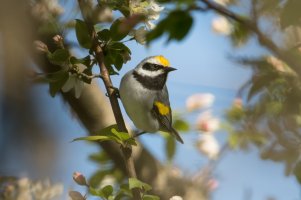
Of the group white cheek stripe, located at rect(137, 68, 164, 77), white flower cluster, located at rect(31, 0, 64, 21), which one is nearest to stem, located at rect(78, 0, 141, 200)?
white flower cluster, located at rect(31, 0, 64, 21)

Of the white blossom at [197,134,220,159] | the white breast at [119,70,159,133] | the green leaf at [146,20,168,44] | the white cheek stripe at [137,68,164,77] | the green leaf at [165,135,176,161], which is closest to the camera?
the green leaf at [146,20,168,44]

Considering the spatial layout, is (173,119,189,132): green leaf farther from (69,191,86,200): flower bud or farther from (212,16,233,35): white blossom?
(69,191,86,200): flower bud

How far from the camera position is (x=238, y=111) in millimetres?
3062

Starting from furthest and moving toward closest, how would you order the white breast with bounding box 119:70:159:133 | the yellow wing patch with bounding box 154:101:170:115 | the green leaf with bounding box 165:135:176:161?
the green leaf with bounding box 165:135:176:161, the yellow wing patch with bounding box 154:101:170:115, the white breast with bounding box 119:70:159:133

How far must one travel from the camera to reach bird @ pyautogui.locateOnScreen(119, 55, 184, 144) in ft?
9.48

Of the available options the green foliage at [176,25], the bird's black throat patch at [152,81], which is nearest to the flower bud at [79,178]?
the green foliage at [176,25]

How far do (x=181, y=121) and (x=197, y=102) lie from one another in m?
0.22

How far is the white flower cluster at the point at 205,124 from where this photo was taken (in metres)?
3.51

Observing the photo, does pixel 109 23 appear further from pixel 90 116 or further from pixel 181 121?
pixel 90 116

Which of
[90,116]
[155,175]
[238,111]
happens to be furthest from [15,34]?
[155,175]

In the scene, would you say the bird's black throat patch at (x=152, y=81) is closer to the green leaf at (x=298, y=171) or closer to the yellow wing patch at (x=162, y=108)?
the yellow wing patch at (x=162, y=108)

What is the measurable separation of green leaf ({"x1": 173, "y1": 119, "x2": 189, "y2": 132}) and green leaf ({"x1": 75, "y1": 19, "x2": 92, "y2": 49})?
4.51 ft

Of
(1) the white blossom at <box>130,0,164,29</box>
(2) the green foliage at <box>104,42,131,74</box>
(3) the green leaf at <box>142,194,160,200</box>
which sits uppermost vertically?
(1) the white blossom at <box>130,0,164,29</box>

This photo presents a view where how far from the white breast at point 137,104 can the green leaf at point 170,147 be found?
0.47 metres
